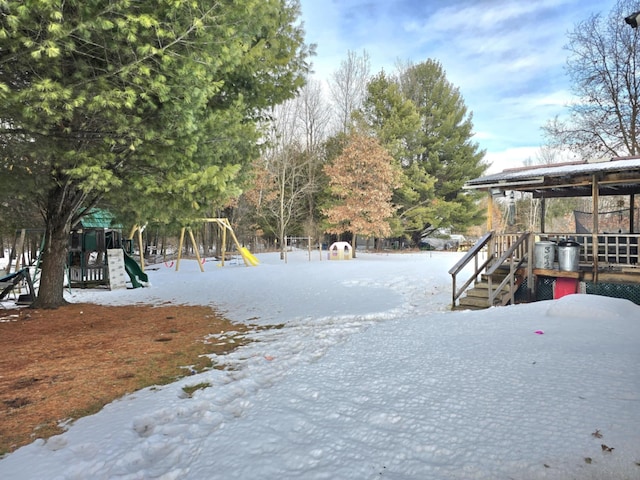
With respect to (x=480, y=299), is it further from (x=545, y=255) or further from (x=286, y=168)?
(x=286, y=168)

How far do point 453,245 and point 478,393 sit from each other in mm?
29497

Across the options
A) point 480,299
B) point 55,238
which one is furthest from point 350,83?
point 55,238

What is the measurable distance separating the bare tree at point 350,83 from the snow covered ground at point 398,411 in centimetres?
2342

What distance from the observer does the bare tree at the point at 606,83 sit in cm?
1525

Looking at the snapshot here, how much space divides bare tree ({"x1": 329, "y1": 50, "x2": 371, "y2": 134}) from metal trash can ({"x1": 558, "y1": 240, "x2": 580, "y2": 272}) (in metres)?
20.5

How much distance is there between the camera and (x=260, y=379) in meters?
3.70

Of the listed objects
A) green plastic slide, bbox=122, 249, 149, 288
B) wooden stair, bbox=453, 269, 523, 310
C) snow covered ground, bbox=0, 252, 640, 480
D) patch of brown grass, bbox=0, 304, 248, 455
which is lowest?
patch of brown grass, bbox=0, 304, 248, 455

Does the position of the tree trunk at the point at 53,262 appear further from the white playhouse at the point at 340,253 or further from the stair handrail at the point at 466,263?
the white playhouse at the point at 340,253

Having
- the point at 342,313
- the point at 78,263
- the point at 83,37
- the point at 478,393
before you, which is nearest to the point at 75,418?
the point at 478,393

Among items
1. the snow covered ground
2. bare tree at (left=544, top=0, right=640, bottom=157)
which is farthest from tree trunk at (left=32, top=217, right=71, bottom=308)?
bare tree at (left=544, top=0, right=640, bottom=157)

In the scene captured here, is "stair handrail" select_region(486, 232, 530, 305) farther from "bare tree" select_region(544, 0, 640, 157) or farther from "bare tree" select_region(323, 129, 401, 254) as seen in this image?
"bare tree" select_region(323, 129, 401, 254)

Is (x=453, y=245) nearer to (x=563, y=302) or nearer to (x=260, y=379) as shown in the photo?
(x=563, y=302)

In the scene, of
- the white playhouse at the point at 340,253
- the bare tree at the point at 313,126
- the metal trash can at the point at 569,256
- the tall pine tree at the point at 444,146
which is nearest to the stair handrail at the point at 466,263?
the metal trash can at the point at 569,256

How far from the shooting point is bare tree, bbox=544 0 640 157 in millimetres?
15250
